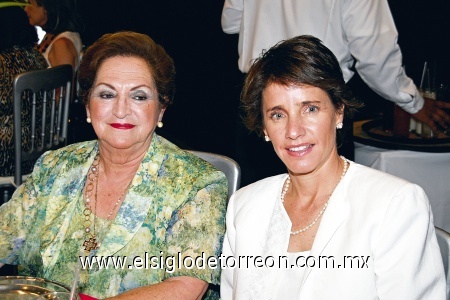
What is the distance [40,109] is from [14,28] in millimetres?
453

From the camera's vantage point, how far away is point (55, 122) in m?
3.91

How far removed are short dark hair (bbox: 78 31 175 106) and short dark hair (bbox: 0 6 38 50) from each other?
1160mm

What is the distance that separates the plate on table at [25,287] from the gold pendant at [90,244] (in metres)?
0.45

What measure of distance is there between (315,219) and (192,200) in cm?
42

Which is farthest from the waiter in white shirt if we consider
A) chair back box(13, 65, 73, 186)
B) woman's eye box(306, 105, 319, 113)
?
woman's eye box(306, 105, 319, 113)

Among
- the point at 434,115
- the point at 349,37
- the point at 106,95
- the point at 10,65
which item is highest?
the point at 349,37

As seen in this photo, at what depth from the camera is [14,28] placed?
3609mm

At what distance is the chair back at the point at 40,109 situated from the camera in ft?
11.5

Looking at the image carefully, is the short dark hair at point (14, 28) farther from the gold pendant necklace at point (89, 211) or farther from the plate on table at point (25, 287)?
the plate on table at point (25, 287)

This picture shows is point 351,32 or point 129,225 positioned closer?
point 129,225

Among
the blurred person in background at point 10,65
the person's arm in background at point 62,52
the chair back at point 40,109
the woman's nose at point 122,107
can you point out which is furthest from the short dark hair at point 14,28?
the woman's nose at point 122,107

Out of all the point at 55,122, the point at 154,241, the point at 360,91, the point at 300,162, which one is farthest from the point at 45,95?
the point at 360,91

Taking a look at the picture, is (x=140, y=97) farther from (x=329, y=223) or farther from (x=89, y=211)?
(x=329, y=223)

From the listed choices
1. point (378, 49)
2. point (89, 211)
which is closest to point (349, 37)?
point (378, 49)
